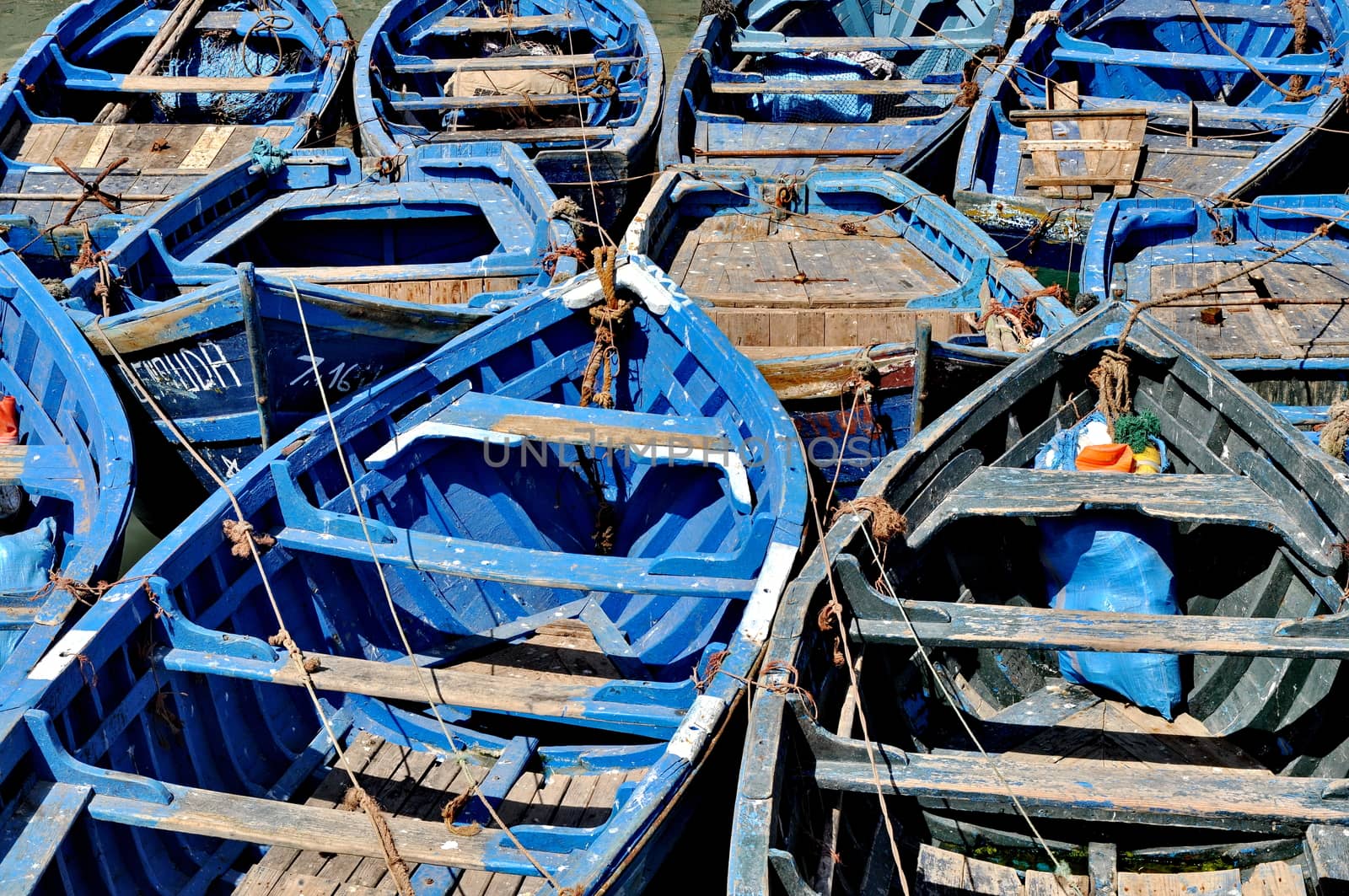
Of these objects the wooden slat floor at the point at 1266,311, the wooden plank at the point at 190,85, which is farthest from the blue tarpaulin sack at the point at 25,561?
the wooden slat floor at the point at 1266,311

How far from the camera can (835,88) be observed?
11008 millimetres

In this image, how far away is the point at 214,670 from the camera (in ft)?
15.5

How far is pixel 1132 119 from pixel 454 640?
23.7 feet

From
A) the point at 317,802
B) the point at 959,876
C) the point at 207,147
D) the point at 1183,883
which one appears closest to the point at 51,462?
the point at 317,802

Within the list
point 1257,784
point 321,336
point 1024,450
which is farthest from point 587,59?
point 1257,784

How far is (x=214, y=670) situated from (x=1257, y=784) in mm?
4006

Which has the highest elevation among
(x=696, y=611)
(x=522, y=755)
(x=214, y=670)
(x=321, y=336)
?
(x=321, y=336)

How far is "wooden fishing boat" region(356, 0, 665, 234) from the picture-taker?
9773mm

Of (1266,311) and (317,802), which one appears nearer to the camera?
(317,802)

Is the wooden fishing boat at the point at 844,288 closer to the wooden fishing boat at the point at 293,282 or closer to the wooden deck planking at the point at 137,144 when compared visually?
the wooden fishing boat at the point at 293,282

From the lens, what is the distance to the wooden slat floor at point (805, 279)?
24.0 ft

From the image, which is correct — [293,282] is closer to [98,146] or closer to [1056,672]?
[1056,672]

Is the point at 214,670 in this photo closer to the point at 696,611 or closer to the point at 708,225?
the point at 696,611

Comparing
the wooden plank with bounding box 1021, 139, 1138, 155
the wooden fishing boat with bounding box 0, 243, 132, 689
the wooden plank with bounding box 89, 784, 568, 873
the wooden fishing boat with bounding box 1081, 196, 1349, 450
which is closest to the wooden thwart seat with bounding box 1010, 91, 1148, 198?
the wooden plank with bounding box 1021, 139, 1138, 155
